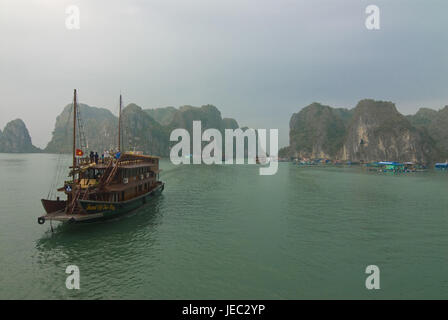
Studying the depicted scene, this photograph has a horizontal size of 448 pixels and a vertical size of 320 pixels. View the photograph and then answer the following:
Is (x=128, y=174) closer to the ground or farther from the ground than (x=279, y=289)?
farther from the ground

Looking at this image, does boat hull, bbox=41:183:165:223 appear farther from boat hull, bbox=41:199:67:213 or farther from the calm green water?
the calm green water

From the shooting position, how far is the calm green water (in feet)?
51.3

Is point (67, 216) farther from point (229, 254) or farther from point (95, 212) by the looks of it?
point (229, 254)

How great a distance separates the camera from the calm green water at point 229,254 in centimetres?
1562

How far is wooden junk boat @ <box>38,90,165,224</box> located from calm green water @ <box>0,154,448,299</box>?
5.79 feet

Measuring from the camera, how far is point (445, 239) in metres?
25.4

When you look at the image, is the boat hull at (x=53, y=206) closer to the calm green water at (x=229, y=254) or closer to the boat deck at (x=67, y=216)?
the boat deck at (x=67, y=216)

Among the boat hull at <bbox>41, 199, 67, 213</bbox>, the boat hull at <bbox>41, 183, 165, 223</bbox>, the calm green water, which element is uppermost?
the boat hull at <bbox>41, 199, 67, 213</bbox>

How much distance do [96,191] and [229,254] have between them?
52.9 ft

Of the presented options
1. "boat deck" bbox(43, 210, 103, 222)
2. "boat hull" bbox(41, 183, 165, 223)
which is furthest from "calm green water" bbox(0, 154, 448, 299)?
"boat deck" bbox(43, 210, 103, 222)

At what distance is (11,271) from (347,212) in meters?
37.3

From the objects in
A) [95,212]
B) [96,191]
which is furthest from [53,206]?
[96,191]
